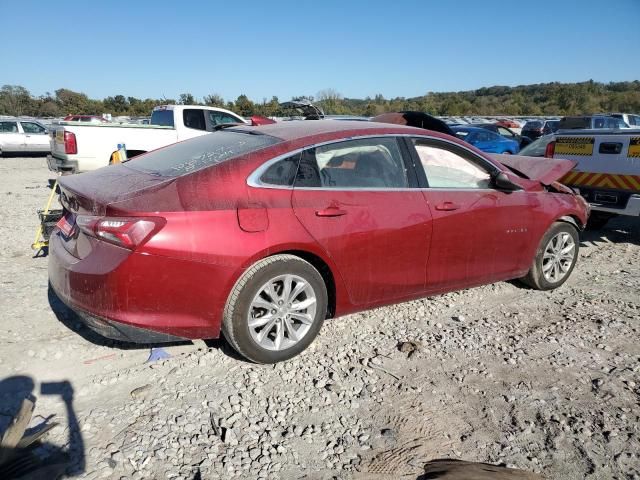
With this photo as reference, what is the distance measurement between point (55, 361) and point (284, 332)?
5.04 feet

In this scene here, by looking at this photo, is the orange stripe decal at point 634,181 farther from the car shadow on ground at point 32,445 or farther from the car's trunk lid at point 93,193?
the car shadow on ground at point 32,445

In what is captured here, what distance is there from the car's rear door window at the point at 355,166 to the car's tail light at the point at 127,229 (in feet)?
3.25

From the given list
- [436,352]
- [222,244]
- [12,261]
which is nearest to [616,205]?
[436,352]

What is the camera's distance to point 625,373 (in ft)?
10.7

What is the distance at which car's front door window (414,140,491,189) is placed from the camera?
3.87 meters

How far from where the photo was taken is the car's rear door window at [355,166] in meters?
3.35

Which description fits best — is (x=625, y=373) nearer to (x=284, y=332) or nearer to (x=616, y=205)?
(x=284, y=332)

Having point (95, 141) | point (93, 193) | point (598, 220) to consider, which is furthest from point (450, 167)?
point (95, 141)

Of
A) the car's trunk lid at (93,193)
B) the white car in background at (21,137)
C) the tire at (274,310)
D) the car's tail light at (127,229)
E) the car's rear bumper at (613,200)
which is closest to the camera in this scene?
the car's tail light at (127,229)

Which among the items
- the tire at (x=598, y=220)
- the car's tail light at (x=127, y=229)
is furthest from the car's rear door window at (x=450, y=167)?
the tire at (x=598, y=220)

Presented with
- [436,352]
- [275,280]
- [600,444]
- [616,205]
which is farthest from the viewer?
[616,205]

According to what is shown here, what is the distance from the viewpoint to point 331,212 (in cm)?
330

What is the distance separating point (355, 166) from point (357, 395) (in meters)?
1.61

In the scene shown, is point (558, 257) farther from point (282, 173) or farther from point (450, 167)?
point (282, 173)
